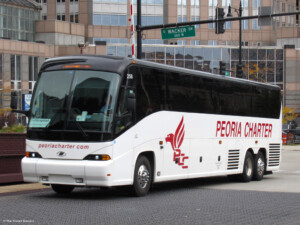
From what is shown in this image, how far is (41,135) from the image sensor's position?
47.3 feet

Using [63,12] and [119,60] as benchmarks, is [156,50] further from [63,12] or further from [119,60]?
[119,60]

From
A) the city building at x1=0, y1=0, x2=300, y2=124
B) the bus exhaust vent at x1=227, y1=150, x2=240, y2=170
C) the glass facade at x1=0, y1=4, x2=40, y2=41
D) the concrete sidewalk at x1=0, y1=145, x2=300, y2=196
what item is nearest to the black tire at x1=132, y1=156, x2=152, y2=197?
the concrete sidewalk at x1=0, y1=145, x2=300, y2=196

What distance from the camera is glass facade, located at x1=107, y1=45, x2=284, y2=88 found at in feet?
268

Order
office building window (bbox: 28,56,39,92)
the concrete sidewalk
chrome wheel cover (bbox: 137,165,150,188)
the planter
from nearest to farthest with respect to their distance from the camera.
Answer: chrome wheel cover (bbox: 137,165,150,188), the concrete sidewalk, the planter, office building window (bbox: 28,56,39,92)

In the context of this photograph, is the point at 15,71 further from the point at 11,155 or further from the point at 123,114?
the point at 123,114

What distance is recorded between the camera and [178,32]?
88.4 ft

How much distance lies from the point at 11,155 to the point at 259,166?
28.5 feet

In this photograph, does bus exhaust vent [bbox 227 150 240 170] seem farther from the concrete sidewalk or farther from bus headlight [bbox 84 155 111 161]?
bus headlight [bbox 84 155 111 161]

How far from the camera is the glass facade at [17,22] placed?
77625mm

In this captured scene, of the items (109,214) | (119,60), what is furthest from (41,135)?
(109,214)

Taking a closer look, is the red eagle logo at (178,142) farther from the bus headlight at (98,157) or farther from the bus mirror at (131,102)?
the bus headlight at (98,157)

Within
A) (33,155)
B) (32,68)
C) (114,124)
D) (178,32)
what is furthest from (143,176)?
(32,68)

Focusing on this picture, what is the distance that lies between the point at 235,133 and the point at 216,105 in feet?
5.65

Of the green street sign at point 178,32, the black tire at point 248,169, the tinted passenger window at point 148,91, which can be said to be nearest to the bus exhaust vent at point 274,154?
the black tire at point 248,169
